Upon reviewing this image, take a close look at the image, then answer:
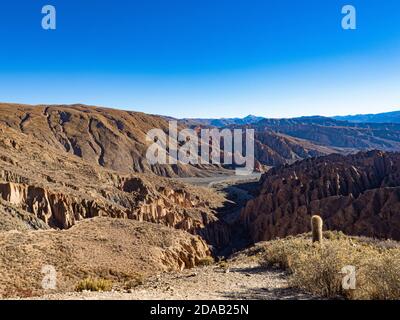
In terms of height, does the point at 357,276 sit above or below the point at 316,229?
above

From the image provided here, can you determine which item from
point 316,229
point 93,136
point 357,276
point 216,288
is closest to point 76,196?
point 316,229

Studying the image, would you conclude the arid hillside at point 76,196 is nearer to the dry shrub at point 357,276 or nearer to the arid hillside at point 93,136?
the dry shrub at point 357,276

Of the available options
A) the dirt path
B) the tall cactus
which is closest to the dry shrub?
the dirt path

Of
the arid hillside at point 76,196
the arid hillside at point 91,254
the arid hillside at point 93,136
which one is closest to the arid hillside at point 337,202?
the arid hillside at point 76,196

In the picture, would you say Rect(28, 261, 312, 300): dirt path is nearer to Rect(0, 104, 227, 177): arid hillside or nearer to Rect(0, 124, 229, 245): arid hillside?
Rect(0, 124, 229, 245): arid hillside

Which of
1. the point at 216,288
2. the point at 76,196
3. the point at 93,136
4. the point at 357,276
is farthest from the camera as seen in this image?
the point at 93,136

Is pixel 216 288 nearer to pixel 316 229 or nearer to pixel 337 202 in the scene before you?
pixel 316 229
